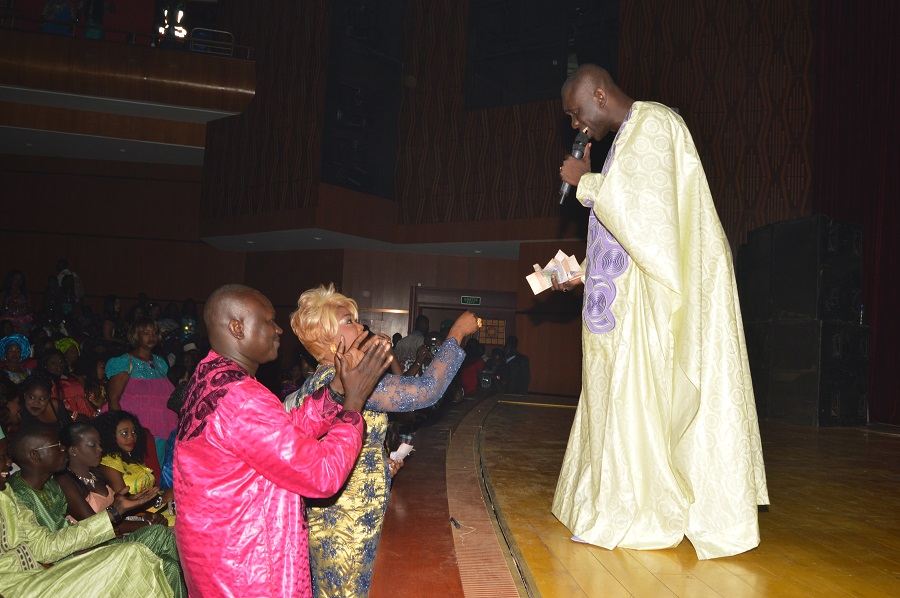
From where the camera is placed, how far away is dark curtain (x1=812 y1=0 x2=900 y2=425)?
294 inches

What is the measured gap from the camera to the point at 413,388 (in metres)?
2.05

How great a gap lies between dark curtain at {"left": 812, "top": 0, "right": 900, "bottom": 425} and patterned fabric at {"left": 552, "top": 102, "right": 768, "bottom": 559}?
593cm

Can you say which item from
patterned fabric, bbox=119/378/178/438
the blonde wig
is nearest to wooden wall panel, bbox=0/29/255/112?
patterned fabric, bbox=119/378/178/438

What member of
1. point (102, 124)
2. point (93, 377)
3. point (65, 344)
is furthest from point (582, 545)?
point (102, 124)

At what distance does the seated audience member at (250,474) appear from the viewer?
1.50m

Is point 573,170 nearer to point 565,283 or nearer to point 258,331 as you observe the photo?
point 565,283

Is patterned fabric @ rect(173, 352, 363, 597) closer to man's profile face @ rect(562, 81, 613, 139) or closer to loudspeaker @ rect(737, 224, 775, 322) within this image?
man's profile face @ rect(562, 81, 613, 139)

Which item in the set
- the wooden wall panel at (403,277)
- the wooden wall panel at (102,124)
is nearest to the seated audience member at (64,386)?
the wooden wall panel at (403,277)

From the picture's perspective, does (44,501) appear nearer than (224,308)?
No

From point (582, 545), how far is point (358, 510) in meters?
0.93

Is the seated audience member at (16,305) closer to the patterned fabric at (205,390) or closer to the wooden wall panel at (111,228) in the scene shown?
the wooden wall panel at (111,228)

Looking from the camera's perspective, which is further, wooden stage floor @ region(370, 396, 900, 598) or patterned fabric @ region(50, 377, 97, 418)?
patterned fabric @ region(50, 377, 97, 418)

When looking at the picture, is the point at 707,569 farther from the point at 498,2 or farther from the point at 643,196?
the point at 498,2

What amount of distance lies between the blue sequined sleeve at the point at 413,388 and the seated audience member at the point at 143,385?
3.11 metres
